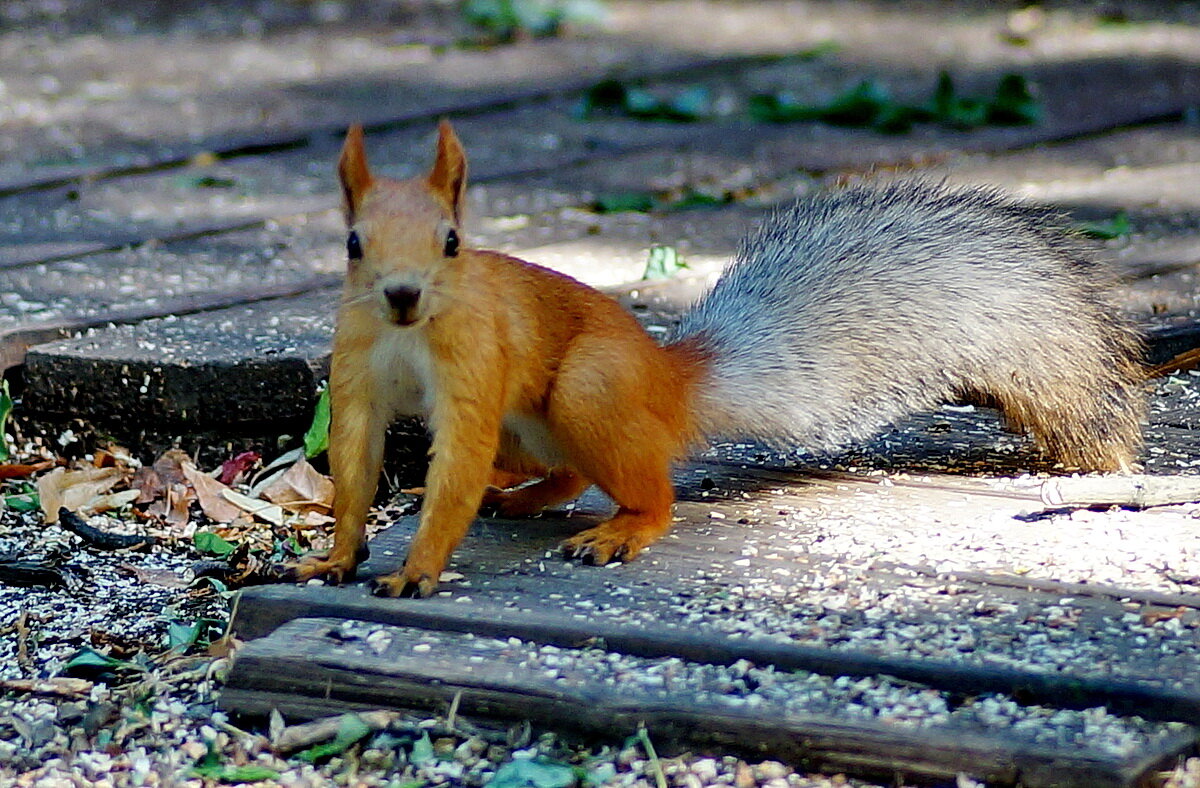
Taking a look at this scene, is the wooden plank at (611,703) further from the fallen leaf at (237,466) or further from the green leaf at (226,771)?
the fallen leaf at (237,466)

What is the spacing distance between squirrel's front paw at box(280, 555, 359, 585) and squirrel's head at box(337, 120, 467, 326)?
1.11ft

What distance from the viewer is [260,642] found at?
6.48 ft

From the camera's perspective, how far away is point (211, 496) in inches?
110

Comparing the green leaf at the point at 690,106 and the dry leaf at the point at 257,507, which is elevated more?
the green leaf at the point at 690,106

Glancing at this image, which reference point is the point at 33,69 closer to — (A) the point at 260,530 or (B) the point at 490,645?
(A) the point at 260,530

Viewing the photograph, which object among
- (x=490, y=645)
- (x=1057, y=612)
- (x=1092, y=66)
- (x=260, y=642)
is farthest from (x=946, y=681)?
(x=1092, y=66)

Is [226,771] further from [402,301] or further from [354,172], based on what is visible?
[354,172]

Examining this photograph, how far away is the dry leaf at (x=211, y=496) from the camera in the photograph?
109 inches

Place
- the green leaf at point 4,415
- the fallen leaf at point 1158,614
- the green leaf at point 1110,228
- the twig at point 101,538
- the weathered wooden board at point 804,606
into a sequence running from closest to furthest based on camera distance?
1. the weathered wooden board at point 804,606
2. the fallen leaf at point 1158,614
3. the twig at point 101,538
4. the green leaf at point 4,415
5. the green leaf at point 1110,228

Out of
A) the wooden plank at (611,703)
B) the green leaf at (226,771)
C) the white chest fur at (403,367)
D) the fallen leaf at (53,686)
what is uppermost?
the white chest fur at (403,367)

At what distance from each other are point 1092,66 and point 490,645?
4239mm

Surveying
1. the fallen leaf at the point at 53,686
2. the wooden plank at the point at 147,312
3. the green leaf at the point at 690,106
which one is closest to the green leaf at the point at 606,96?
the green leaf at the point at 690,106

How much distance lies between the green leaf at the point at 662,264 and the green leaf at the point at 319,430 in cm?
83

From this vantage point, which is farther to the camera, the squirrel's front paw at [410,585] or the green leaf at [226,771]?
the squirrel's front paw at [410,585]
